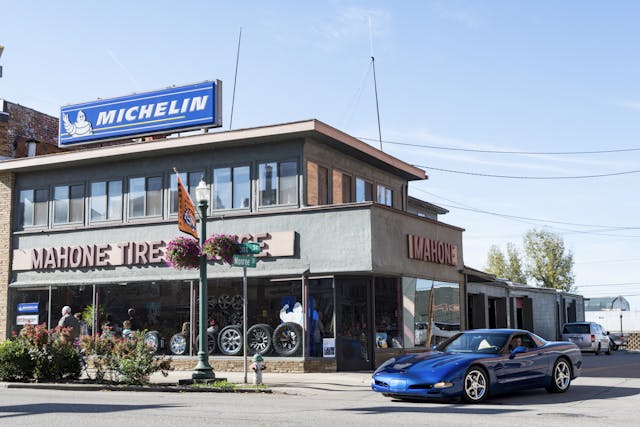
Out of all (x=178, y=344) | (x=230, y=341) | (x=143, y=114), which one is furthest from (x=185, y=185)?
(x=230, y=341)

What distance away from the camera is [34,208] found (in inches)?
1066

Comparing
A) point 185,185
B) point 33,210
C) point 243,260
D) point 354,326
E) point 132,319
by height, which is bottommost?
point 354,326

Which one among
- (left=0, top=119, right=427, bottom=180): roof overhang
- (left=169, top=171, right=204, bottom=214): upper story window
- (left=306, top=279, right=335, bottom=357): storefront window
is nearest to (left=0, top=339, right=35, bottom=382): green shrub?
(left=306, top=279, right=335, bottom=357): storefront window

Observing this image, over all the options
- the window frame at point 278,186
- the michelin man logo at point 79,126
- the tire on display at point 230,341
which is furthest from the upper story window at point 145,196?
the tire on display at point 230,341

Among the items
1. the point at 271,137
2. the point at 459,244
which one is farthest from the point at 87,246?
the point at 459,244

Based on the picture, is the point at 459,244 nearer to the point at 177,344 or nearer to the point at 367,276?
the point at 367,276

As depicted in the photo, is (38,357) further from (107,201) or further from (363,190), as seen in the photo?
(363,190)

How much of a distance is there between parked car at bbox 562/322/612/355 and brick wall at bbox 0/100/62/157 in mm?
25687

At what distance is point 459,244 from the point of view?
91.7 feet

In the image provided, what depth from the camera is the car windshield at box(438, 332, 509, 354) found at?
1449 cm

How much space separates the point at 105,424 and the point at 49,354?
8861mm

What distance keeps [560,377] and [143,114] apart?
16.6 m

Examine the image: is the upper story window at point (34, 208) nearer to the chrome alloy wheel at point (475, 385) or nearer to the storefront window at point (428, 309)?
the storefront window at point (428, 309)

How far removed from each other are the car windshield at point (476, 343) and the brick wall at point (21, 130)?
2233 centimetres
